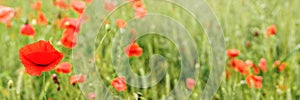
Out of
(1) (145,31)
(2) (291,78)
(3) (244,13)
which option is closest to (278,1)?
(3) (244,13)

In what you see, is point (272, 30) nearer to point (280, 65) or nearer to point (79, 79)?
point (280, 65)

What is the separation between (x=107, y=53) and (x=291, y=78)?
23.6 inches

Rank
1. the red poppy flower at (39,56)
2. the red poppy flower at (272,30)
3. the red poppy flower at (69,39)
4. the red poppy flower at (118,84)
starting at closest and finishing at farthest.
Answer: the red poppy flower at (39,56) → the red poppy flower at (118,84) → the red poppy flower at (69,39) → the red poppy flower at (272,30)

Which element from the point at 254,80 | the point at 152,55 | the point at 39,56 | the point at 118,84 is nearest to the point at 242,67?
the point at 254,80

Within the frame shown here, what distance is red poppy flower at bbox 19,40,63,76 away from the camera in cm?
89

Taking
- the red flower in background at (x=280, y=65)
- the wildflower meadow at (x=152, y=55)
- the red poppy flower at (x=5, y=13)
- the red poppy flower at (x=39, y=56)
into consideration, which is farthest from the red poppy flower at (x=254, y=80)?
the red poppy flower at (x=5, y=13)

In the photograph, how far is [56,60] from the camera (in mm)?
902

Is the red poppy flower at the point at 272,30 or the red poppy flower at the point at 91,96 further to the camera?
the red poppy flower at the point at 272,30

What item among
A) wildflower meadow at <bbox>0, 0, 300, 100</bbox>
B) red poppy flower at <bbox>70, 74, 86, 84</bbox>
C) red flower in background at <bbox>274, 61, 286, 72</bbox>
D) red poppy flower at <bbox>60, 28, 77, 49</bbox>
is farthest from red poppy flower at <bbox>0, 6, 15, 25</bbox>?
red flower in background at <bbox>274, 61, 286, 72</bbox>

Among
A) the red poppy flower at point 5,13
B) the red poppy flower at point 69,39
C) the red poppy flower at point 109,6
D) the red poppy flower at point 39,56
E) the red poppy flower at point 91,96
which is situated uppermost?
the red poppy flower at point 109,6

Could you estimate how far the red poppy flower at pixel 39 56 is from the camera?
0.89 m

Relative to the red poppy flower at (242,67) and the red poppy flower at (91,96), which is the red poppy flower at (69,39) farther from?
the red poppy flower at (242,67)

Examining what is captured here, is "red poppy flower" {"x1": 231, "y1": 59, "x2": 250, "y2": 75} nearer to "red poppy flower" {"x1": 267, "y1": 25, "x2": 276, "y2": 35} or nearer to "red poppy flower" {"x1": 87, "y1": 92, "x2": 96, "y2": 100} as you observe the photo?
"red poppy flower" {"x1": 267, "y1": 25, "x2": 276, "y2": 35}

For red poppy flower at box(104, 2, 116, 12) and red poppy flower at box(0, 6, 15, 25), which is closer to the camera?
red poppy flower at box(0, 6, 15, 25)
